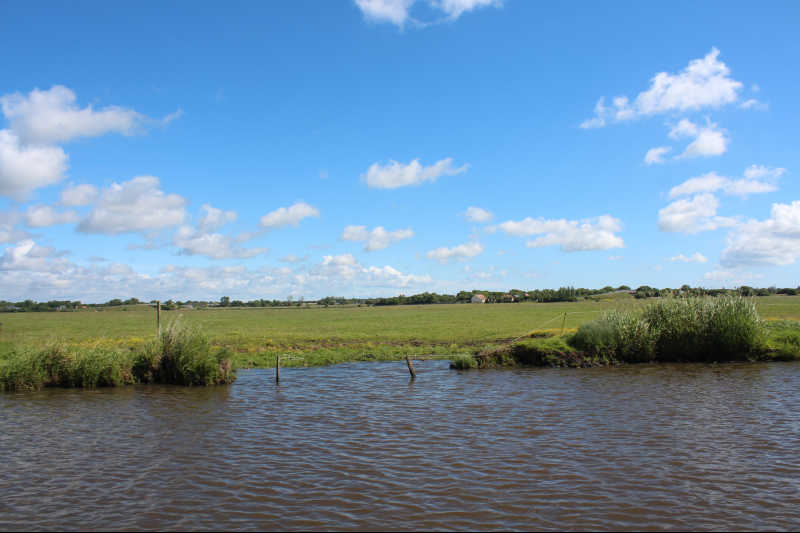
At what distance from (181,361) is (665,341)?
26002 millimetres

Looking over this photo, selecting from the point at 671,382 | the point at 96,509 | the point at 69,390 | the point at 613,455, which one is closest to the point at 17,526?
the point at 96,509

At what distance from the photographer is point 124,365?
23719mm

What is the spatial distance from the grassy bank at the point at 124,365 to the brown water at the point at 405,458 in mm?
1005

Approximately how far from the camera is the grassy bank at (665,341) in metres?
29.5

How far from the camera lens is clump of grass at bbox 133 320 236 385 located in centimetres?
2348

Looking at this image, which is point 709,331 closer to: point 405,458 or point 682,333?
point 682,333

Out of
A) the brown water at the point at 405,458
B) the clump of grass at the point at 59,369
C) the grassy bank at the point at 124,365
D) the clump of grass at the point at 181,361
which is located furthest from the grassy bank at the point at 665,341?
the clump of grass at the point at 59,369

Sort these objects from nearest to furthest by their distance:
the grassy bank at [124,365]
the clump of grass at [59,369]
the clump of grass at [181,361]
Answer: the clump of grass at [59,369], the grassy bank at [124,365], the clump of grass at [181,361]

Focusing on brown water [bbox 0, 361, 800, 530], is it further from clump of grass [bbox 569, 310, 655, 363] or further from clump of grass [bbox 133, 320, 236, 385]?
clump of grass [bbox 569, 310, 655, 363]

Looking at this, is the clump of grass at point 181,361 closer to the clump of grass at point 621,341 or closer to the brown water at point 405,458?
the brown water at point 405,458

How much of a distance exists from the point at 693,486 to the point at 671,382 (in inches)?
550

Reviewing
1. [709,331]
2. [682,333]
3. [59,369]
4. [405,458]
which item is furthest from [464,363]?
[59,369]

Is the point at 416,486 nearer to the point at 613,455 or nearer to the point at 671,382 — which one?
the point at 613,455

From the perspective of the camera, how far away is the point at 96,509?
10.4m
